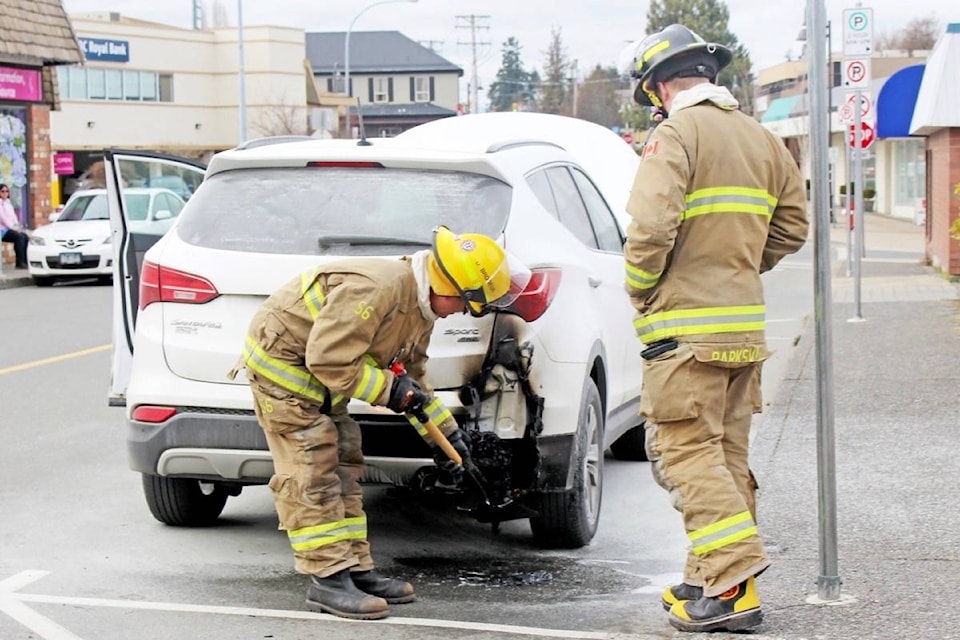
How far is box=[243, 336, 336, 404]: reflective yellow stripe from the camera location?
17.2ft

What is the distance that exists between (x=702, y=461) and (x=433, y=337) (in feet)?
4.31

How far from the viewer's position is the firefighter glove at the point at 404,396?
514 centimetres

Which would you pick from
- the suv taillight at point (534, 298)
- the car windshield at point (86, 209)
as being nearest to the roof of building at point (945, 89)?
the car windshield at point (86, 209)

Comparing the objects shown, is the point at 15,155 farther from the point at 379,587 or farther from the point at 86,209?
the point at 379,587

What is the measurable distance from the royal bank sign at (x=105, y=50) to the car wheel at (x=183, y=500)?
57.0 m

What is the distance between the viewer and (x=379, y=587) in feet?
17.9

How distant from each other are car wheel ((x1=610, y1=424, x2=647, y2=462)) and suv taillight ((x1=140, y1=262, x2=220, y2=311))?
333 cm

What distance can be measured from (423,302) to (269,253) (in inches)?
37.6

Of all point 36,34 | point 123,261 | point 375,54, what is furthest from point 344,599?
point 375,54

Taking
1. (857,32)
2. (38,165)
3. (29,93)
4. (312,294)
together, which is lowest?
(312,294)

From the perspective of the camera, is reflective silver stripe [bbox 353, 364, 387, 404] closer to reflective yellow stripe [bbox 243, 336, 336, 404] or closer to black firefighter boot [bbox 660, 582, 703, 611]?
reflective yellow stripe [bbox 243, 336, 336, 404]

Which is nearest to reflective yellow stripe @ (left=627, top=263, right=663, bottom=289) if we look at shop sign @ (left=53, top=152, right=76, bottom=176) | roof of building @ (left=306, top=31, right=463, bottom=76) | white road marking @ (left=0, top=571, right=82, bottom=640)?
white road marking @ (left=0, top=571, right=82, bottom=640)

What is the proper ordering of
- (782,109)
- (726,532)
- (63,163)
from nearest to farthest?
1. (726,532)
2. (63,163)
3. (782,109)

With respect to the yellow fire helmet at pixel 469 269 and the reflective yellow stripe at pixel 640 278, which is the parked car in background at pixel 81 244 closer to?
the yellow fire helmet at pixel 469 269
